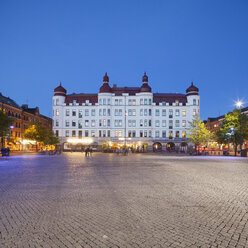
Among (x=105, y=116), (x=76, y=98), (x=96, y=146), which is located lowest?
(x=96, y=146)

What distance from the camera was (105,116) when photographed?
240ft

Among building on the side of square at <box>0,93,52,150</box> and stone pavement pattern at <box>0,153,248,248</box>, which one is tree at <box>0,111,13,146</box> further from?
stone pavement pattern at <box>0,153,248,248</box>

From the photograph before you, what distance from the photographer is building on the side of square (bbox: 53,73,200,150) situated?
7225 cm

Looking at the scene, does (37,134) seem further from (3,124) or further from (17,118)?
(3,124)

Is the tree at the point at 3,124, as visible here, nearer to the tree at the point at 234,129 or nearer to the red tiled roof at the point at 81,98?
the tree at the point at 234,129

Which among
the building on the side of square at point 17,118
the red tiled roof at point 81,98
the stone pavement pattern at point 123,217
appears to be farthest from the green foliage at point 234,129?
the building on the side of square at point 17,118

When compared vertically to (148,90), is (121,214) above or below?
below

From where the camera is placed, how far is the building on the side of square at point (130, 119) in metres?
72.2

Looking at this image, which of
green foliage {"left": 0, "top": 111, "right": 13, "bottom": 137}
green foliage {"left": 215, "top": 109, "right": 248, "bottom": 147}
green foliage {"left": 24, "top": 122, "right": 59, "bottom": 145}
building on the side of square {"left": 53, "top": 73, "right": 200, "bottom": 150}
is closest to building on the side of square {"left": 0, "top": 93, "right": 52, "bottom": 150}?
green foliage {"left": 24, "top": 122, "right": 59, "bottom": 145}

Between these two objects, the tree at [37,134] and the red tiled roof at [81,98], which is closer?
the tree at [37,134]

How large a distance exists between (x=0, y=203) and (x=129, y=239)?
15.8 ft

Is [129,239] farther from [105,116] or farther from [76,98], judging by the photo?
[76,98]

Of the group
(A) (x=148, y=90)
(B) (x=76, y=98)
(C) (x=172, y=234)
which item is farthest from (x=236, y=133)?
(B) (x=76, y=98)

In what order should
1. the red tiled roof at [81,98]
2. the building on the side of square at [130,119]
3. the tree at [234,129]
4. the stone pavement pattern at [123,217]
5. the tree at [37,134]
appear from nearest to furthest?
the stone pavement pattern at [123,217], the tree at [234,129], the tree at [37,134], the building on the side of square at [130,119], the red tiled roof at [81,98]
